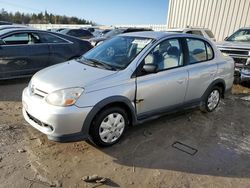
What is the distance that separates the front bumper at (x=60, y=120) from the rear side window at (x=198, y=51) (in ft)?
7.40

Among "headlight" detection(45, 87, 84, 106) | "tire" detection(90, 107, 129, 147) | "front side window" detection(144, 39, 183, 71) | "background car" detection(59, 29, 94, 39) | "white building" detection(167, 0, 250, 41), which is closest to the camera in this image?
"headlight" detection(45, 87, 84, 106)

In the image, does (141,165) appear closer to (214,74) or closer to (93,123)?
(93,123)

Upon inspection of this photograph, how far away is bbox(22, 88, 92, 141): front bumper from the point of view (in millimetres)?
3014

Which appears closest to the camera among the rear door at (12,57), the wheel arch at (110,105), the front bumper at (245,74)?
the wheel arch at (110,105)

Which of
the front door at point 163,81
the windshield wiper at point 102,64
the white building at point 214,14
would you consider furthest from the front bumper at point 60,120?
the white building at point 214,14

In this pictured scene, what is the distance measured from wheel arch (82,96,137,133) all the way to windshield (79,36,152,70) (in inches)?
20.1

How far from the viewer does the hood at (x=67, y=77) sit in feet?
10.5

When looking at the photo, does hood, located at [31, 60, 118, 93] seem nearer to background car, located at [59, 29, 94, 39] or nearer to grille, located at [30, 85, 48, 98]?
grille, located at [30, 85, 48, 98]

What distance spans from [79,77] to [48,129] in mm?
795

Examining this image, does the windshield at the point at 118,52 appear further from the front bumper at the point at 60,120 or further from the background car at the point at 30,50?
the background car at the point at 30,50

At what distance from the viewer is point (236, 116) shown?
16.8 ft

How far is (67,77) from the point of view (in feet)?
11.2

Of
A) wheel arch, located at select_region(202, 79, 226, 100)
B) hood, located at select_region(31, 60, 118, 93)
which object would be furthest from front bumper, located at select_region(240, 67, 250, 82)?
hood, located at select_region(31, 60, 118, 93)

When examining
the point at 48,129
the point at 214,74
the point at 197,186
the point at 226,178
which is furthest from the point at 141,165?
the point at 214,74
